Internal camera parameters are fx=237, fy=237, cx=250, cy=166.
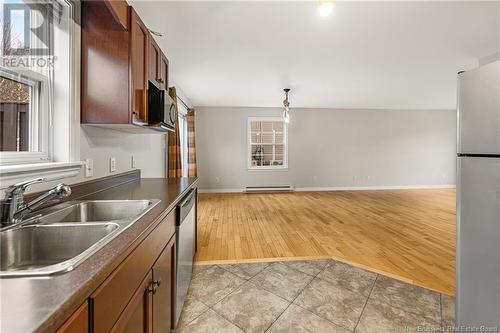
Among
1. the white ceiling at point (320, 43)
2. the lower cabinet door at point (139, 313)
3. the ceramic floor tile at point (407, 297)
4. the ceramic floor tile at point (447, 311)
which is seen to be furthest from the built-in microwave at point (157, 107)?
the ceramic floor tile at point (447, 311)

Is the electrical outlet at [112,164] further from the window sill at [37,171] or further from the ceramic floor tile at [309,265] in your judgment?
the ceramic floor tile at [309,265]

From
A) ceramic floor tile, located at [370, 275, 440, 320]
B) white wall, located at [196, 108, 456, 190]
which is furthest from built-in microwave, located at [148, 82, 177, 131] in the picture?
white wall, located at [196, 108, 456, 190]

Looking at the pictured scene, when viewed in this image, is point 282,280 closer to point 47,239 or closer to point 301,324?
point 301,324

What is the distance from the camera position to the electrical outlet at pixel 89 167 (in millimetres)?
1631

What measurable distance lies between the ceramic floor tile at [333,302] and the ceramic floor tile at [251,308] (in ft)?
0.64

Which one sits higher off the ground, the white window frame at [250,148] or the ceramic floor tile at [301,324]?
the white window frame at [250,148]

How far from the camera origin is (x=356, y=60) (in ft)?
11.1

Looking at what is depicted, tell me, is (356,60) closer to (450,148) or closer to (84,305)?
(84,305)

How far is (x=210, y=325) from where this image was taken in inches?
63.5

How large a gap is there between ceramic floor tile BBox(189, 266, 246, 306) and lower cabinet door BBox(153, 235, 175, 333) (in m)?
0.47

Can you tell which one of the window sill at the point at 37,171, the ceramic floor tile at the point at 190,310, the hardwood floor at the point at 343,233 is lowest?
the ceramic floor tile at the point at 190,310

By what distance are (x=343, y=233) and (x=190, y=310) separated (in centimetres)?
238

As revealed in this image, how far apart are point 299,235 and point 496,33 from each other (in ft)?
10.6

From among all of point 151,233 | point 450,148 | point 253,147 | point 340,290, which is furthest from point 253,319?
point 450,148
